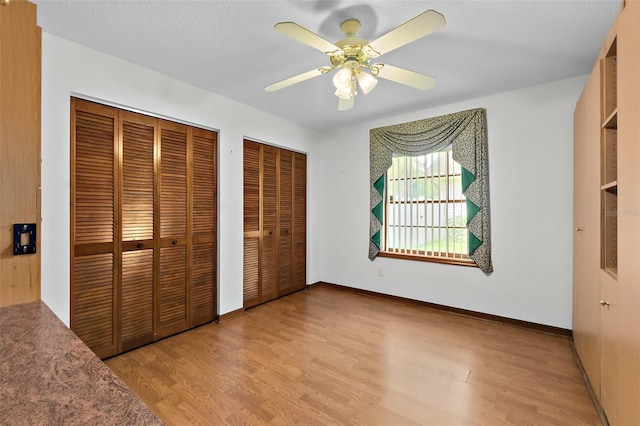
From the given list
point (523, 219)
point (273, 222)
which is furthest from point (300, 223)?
point (523, 219)

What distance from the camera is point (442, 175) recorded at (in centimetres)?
355

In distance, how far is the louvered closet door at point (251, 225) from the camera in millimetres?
3572

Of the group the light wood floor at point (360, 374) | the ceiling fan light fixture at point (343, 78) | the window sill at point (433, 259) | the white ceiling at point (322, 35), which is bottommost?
the light wood floor at point (360, 374)

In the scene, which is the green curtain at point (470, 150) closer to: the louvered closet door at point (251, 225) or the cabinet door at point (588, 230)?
the cabinet door at point (588, 230)

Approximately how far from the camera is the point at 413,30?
1519 mm

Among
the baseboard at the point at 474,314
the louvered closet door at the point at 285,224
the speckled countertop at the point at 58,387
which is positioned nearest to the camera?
the speckled countertop at the point at 58,387

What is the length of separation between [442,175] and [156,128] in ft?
10.4

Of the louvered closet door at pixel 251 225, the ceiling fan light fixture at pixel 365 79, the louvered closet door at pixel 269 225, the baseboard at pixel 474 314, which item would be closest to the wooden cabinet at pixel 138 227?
the louvered closet door at pixel 251 225

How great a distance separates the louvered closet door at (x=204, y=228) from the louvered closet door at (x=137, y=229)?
1.38 ft

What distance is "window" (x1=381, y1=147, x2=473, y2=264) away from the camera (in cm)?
347

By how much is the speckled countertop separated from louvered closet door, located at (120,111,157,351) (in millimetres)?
1707

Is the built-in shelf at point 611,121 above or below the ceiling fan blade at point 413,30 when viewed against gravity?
below

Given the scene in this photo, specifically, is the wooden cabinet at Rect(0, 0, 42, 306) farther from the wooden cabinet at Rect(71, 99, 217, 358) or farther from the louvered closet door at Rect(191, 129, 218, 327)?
the louvered closet door at Rect(191, 129, 218, 327)

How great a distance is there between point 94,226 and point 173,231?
0.64 meters
